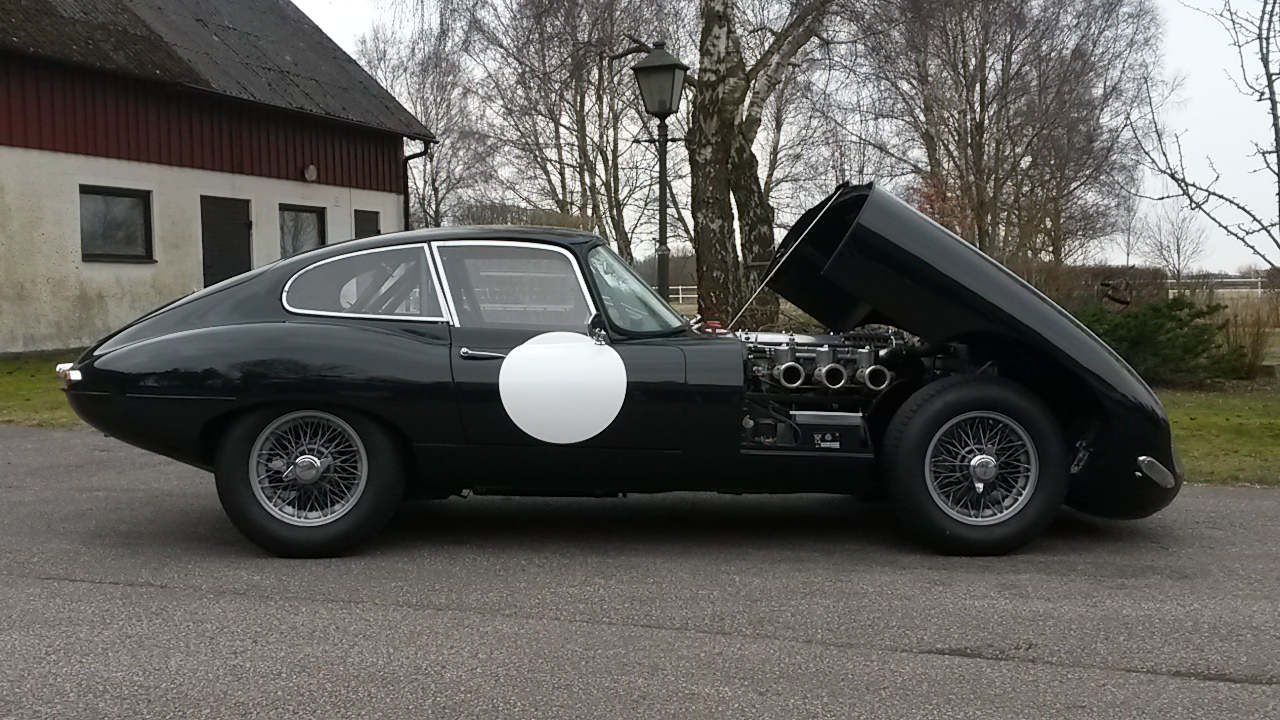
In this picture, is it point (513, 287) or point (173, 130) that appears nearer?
point (513, 287)

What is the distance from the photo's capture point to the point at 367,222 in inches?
910

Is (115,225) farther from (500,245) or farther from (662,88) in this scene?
(500,245)

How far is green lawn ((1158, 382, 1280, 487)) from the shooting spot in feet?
23.6

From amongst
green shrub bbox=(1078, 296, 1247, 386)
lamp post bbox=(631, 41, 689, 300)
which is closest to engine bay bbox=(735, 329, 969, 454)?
lamp post bbox=(631, 41, 689, 300)

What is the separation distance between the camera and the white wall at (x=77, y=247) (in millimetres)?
15859

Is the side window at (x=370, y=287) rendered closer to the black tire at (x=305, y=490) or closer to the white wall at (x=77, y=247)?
the black tire at (x=305, y=490)

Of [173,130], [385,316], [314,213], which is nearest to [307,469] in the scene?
[385,316]

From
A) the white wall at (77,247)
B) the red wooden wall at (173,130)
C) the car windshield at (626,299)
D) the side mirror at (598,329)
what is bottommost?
the side mirror at (598,329)

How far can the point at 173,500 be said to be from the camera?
20.4 feet

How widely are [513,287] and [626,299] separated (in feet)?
1.72

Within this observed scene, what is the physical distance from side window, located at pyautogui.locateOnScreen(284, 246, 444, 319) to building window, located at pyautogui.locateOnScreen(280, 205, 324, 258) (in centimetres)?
1625

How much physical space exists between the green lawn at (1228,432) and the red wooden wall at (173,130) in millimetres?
14989

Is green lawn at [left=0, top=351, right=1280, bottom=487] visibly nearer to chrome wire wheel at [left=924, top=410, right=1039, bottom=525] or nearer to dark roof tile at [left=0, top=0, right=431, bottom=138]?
chrome wire wheel at [left=924, top=410, right=1039, bottom=525]

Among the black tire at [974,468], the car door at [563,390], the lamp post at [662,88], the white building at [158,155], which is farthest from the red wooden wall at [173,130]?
the black tire at [974,468]
